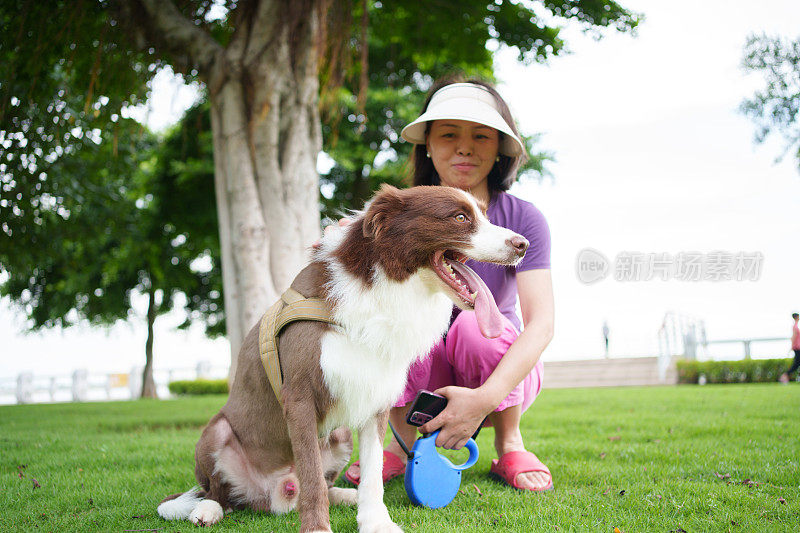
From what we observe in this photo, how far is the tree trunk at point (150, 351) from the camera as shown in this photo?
21.5m

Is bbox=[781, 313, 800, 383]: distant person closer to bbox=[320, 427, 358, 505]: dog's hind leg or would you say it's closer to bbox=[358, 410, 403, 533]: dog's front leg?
bbox=[320, 427, 358, 505]: dog's hind leg

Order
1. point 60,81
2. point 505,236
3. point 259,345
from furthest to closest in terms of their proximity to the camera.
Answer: point 60,81 → point 259,345 → point 505,236

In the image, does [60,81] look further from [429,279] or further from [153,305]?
[153,305]

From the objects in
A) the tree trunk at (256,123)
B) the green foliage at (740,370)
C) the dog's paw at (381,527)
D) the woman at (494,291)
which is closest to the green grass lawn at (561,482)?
the dog's paw at (381,527)

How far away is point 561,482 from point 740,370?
1706 centimetres

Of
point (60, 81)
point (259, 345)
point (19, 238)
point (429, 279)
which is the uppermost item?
point (60, 81)

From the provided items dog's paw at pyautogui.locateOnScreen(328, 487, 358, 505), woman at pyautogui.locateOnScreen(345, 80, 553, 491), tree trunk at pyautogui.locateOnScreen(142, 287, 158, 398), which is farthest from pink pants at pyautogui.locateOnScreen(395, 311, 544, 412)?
tree trunk at pyautogui.locateOnScreen(142, 287, 158, 398)

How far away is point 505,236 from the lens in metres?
2.80

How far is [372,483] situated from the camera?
9.24 feet

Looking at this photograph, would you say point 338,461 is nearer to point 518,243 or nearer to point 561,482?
point 561,482

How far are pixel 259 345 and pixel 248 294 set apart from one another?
407cm

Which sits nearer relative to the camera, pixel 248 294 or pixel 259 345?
pixel 259 345

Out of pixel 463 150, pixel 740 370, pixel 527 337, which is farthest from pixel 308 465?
pixel 740 370

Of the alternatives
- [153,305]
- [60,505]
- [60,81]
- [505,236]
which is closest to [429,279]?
[505,236]
